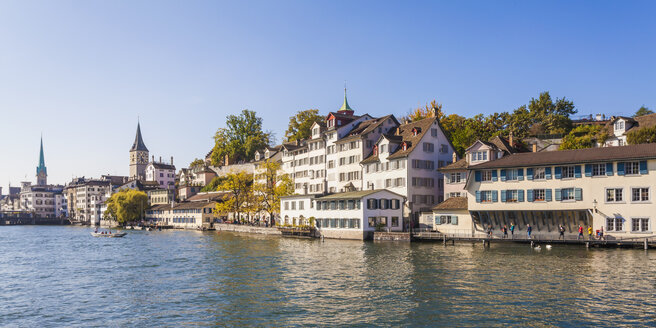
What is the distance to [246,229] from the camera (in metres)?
99.1

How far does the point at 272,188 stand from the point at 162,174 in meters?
104

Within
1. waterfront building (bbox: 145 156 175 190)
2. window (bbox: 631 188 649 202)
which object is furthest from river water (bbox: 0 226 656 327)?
waterfront building (bbox: 145 156 175 190)

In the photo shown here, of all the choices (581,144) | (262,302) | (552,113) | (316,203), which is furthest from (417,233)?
(552,113)

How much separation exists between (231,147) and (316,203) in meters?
72.3

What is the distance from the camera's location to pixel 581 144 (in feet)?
254

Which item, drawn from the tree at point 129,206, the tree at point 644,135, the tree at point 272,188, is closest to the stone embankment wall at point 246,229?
the tree at point 272,188

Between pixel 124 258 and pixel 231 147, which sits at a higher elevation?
pixel 231 147

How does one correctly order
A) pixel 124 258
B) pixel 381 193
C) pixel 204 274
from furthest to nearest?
pixel 381 193, pixel 124 258, pixel 204 274

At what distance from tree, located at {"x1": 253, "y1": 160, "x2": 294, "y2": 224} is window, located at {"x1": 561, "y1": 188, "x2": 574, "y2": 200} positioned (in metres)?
53.1

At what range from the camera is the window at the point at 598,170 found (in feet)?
183

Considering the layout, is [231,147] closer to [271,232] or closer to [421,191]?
[271,232]

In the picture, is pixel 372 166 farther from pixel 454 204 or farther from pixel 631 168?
pixel 631 168

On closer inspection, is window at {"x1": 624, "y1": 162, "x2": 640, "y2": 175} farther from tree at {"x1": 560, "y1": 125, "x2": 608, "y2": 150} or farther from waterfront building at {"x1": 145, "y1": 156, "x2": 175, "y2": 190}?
waterfront building at {"x1": 145, "y1": 156, "x2": 175, "y2": 190}

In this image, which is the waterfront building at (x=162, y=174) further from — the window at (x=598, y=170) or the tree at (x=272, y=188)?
the window at (x=598, y=170)
